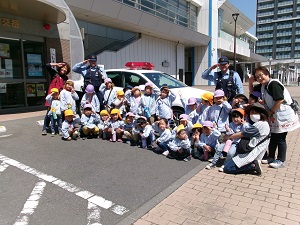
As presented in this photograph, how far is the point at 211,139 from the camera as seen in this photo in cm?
446

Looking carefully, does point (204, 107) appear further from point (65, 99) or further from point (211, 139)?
point (65, 99)

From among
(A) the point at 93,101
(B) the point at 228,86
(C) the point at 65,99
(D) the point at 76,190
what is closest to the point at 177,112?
(B) the point at 228,86

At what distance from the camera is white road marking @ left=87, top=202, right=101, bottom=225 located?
2669mm

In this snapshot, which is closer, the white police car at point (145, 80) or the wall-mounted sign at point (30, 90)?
the white police car at point (145, 80)

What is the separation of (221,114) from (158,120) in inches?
55.8

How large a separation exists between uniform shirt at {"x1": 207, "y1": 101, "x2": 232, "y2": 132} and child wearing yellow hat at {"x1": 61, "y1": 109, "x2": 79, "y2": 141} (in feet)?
10.3

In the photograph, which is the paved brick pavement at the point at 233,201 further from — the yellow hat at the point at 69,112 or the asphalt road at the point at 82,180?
the yellow hat at the point at 69,112

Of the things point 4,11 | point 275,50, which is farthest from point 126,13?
point 275,50

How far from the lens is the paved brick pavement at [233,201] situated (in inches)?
107

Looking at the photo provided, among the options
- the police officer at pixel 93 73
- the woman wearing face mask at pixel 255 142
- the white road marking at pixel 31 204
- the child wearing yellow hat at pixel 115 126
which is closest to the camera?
the white road marking at pixel 31 204

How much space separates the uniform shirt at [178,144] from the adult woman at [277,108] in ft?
4.64

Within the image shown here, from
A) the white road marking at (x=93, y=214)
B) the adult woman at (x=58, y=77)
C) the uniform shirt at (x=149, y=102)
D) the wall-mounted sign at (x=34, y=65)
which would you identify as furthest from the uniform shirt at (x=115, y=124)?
the wall-mounted sign at (x=34, y=65)

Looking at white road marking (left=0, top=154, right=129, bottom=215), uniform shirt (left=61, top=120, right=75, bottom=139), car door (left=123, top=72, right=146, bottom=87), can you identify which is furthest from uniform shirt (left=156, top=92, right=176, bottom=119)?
white road marking (left=0, top=154, right=129, bottom=215)

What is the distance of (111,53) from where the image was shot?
16016 millimetres
